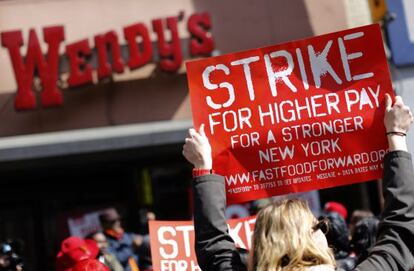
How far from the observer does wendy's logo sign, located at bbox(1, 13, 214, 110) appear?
33.8 ft

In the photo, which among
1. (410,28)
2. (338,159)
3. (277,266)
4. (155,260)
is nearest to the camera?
(277,266)

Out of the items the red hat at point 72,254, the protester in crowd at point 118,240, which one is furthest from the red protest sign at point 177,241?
the protester in crowd at point 118,240

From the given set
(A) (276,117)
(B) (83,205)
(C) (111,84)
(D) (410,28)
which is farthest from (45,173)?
(A) (276,117)

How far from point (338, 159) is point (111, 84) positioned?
24.5 ft

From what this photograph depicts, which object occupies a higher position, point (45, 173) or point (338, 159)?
point (45, 173)

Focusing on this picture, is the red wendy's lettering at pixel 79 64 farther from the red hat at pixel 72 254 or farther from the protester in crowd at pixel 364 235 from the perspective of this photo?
the protester in crowd at pixel 364 235

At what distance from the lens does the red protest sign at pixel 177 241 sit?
14.6ft

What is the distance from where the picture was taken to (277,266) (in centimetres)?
237

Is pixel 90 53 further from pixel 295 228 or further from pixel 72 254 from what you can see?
pixel 295 228

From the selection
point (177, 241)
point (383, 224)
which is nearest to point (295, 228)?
point (383, 224)

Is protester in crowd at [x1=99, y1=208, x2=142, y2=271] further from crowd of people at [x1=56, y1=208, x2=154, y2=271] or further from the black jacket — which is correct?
the black jacket

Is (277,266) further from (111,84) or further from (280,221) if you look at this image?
(111,84)

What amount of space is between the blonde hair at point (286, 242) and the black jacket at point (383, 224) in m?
0.19

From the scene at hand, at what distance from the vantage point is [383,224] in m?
2.63
